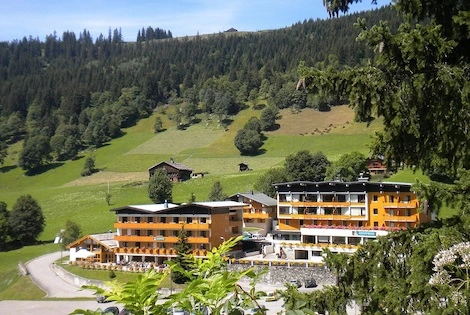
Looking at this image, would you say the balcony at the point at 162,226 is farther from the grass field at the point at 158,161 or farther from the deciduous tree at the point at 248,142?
the deciduous tree at the point at 248,142

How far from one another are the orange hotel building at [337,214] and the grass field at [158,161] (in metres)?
25.7

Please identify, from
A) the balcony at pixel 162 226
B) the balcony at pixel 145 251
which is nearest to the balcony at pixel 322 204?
the balcony at pixel 162 226

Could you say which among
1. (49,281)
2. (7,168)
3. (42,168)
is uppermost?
(42,168)

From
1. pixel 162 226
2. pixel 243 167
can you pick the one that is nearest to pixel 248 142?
pixel 243 167

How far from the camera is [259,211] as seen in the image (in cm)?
7781

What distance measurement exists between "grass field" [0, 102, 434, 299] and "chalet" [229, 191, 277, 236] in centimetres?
1858

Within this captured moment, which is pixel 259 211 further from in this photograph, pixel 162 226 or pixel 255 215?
pixel 162 226

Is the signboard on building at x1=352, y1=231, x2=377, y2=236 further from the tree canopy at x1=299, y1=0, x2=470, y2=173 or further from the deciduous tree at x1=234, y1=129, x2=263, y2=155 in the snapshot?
the deciduous tree at x1=234, y1=129, x2=263, y2=155

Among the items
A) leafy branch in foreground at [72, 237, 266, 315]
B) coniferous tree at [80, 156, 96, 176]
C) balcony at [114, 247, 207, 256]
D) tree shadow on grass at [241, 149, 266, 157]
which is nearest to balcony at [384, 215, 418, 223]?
balcony at [114, 247, 207, 256]

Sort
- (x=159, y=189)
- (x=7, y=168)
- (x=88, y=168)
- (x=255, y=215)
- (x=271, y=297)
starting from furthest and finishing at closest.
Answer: (x=7, y=168) → (x=88, y=168) → (x=159, y=189) → (x=255, y=215) → (x=271, y=297)

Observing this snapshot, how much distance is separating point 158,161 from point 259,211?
69091 mm

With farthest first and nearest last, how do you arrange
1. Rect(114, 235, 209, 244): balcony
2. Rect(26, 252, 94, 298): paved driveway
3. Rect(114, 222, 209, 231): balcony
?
Rect(114, 222, 209, 231): balcony
Rect(114, 235, 209, 244): balcony
Rect(26, 252, 94, 298): paved driveway

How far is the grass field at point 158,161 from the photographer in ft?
332

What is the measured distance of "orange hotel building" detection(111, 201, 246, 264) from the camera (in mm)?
63812
